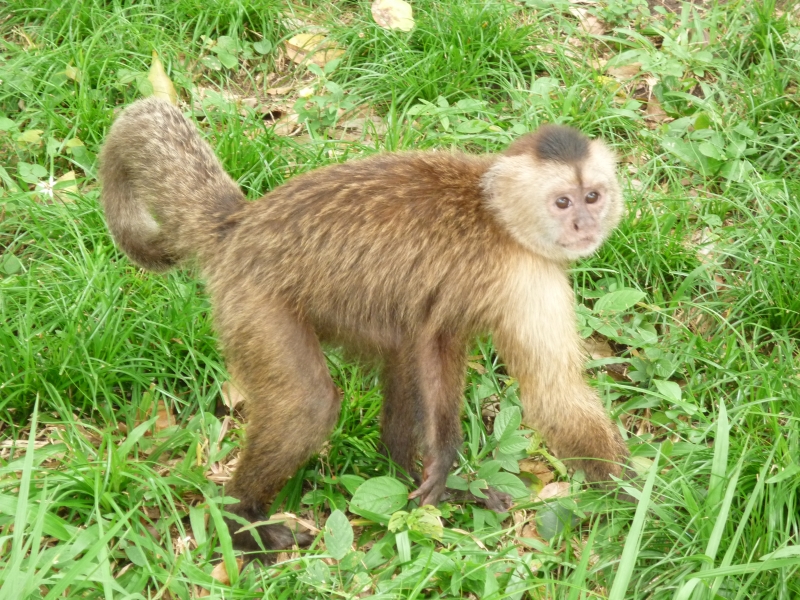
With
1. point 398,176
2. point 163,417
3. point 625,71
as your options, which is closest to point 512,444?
point 398,176

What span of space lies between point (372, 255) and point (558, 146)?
2.98 feet

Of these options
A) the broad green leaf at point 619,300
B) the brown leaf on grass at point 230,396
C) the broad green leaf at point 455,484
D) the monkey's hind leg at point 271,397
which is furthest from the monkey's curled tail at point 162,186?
the broad green leaf at point 619,300

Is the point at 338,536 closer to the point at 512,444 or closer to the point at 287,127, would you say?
the point at 512,444

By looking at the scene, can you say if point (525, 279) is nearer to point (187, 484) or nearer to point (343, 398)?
point (343, 398)

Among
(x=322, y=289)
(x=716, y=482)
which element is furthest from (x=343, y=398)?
(x=716, y=482)

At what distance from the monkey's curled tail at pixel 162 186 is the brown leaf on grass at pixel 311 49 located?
2083mm

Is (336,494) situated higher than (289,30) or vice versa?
(289,30)

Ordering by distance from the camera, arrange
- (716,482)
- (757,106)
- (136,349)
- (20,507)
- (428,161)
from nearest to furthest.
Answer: (20,507), (716,482), (428,161), (136,349), (757,106)

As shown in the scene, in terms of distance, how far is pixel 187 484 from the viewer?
169 inches

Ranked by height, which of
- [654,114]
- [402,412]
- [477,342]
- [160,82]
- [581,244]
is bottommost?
[402,412]

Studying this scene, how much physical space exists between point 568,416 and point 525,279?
59 cm

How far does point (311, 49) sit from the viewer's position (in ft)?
21.6

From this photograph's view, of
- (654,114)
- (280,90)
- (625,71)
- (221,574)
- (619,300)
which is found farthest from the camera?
(625,71)

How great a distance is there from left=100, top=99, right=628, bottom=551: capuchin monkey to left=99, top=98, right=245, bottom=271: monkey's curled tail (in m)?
0.13
